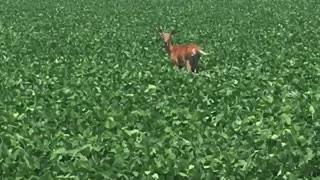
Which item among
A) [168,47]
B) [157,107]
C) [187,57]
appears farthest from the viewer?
[168,47]

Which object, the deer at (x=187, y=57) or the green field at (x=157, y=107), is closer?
the green field at (x=157, y=107)

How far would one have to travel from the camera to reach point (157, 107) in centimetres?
879

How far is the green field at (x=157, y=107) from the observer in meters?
6.05

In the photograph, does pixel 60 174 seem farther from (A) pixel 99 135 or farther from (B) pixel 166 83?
(B) pixel 166 83

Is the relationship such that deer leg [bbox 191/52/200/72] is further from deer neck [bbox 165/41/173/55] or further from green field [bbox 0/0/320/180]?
deer neck [bbox 165/41/173/55]

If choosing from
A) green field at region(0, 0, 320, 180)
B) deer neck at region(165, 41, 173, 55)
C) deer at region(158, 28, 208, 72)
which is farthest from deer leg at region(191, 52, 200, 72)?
deer neck at region(165, 41, 173, 55)

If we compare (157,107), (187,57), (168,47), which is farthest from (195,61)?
(157,107)

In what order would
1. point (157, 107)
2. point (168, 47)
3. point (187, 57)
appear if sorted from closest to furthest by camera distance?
1. point (157, 107)
2. point (187, 57)
3. point (168, 47)

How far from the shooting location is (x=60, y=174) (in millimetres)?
5863

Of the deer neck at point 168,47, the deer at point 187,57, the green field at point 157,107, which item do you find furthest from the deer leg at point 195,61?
the deer neck at point 168,47

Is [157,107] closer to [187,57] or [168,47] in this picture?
[187,57]

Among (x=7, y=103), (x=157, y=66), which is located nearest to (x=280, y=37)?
(x=157, y=66)

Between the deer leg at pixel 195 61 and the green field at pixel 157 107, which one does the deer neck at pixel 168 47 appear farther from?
the deer leg at pixel 195 61

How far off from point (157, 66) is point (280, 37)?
6.02m
